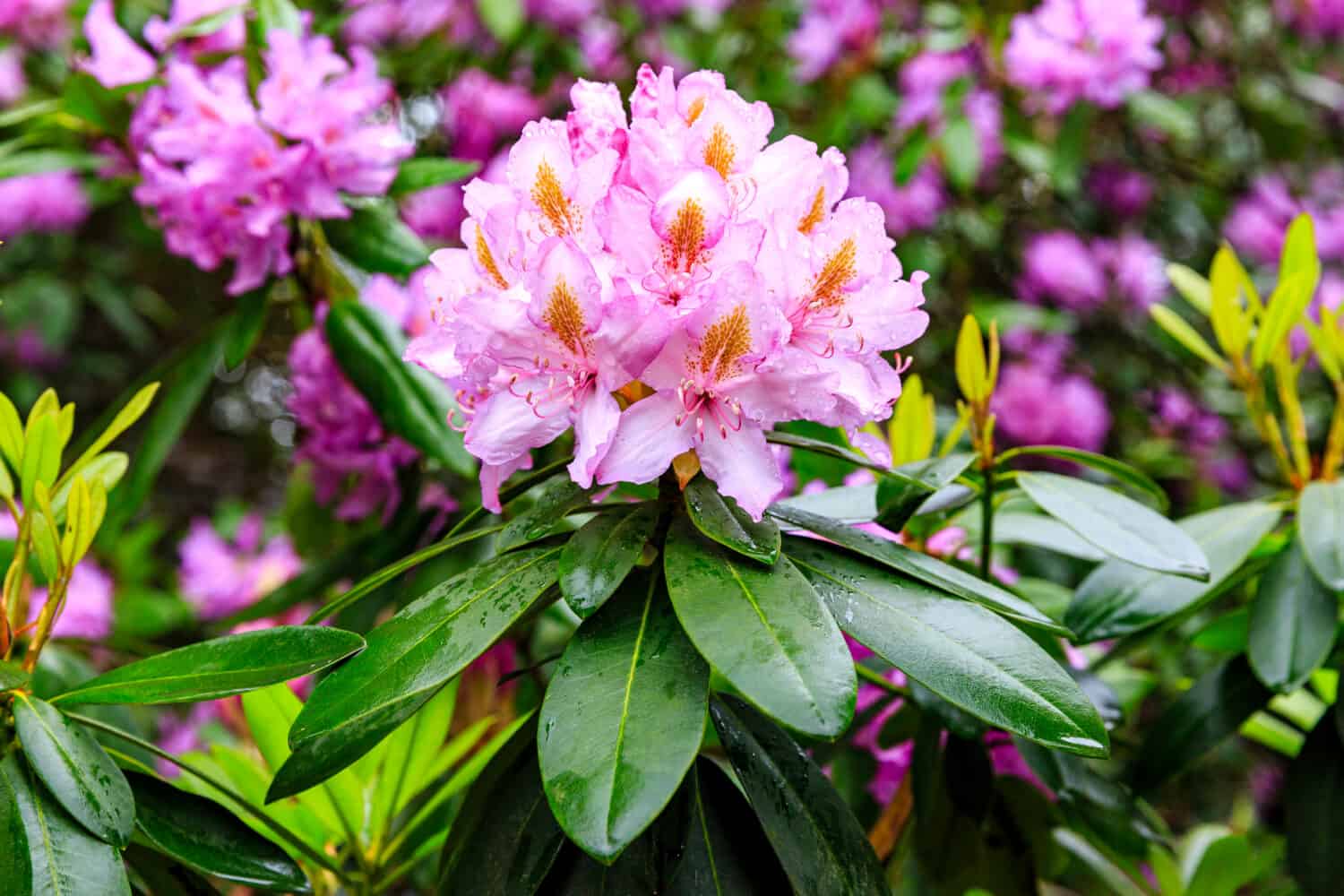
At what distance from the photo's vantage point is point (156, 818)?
67 cm

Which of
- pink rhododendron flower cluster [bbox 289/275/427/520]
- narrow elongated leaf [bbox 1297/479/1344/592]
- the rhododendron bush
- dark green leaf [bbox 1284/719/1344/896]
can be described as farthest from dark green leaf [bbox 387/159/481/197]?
dark green leaf [bbox 1284/719/1344/896]

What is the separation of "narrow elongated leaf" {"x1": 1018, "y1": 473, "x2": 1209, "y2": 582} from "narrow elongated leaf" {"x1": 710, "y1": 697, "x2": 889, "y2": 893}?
0.25m

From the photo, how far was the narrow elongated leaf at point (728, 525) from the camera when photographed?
2.03 ft

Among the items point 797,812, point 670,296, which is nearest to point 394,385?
point 670,296

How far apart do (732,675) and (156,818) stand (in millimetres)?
374

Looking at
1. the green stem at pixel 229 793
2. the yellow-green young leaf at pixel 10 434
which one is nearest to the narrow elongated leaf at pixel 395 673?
the green stem at pixel 229 793

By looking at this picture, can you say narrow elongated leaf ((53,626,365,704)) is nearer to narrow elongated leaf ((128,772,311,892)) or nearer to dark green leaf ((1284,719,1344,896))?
narrow elongated leaf ((128,772,311,892))

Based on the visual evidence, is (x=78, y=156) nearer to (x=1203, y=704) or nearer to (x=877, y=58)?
(x=1203, y=704)

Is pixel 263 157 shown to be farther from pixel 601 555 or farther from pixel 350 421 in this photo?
pixel 601 555

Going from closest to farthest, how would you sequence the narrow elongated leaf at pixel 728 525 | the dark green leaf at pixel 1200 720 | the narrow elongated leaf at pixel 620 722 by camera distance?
the narrow elongated leaf at pixel 620 722 → the narrow elongated leaf at pixel 728 525 → the dark green leaf at pixel 1200 720

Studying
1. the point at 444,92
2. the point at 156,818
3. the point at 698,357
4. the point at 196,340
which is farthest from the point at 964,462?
the point at 444,92

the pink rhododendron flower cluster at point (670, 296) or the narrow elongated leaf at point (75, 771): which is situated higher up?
the pink rhododendron flower cluster at point (670, 296)

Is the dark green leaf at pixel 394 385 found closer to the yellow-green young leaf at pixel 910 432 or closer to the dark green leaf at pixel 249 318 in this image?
the dark green leaf at pixel 249 318

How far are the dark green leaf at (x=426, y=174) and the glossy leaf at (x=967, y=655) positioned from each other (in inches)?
25.9
